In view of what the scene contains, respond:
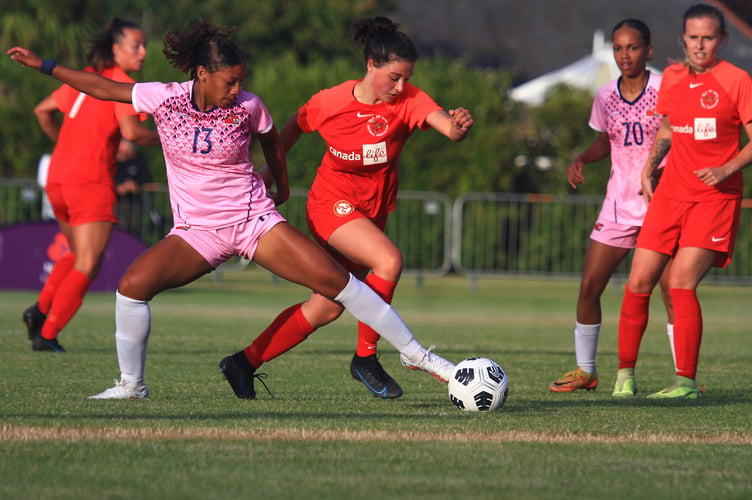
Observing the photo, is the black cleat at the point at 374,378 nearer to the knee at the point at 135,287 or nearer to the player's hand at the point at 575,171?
the knee at the point at 135,287

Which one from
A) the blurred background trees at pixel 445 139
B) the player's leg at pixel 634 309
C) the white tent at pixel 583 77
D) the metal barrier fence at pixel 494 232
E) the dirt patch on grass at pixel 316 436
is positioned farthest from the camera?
the white tent at pixel 583 77

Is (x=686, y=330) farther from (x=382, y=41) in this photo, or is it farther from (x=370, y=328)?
(x=382, y=41)

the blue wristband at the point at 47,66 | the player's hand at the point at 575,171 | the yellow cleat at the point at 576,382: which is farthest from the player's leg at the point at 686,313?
the blue wristband at the point at 47,66

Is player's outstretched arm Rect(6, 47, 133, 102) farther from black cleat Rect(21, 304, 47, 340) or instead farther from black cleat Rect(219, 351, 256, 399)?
black cleat Rect(21, 304, 47, 340)

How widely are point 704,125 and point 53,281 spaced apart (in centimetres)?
518

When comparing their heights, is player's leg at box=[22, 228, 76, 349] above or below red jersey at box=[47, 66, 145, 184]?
below

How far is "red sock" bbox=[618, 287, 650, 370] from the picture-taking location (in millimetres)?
7914

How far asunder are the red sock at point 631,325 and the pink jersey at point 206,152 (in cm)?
248

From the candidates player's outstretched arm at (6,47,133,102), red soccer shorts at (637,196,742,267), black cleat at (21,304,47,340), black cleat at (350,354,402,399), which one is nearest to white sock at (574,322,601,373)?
red soccer shorts at (637,196,742,267)

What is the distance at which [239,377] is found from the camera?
708 cm

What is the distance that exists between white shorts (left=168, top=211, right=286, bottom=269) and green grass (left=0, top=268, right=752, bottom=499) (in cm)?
77

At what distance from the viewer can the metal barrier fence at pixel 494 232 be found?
20625 mm

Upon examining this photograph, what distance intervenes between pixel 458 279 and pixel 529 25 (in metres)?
22.0

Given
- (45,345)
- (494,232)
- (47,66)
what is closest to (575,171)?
(47,66)
